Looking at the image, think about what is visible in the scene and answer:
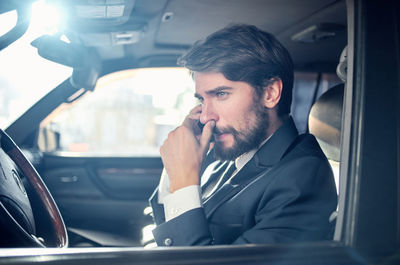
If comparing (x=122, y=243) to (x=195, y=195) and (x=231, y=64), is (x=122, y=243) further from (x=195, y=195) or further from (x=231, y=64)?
(x=231, y=64)

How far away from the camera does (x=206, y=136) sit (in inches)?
57.1

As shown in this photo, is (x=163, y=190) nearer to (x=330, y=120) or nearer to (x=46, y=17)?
(x=330, y=120)

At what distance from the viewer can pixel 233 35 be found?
5.19 ft

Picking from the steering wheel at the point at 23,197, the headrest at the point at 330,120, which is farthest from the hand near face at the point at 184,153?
the headrest at the point at 330,120

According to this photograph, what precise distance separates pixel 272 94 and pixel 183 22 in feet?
2.36

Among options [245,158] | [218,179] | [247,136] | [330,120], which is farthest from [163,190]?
[330,120]

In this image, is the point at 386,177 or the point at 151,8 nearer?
the point at 386,177

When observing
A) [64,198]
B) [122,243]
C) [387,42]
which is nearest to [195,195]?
[387,42]

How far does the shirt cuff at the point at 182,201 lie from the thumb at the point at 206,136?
206 millimetres

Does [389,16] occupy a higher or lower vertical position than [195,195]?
higher

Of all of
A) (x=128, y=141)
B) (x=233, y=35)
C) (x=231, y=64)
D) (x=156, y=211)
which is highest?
(x=233, y=35)

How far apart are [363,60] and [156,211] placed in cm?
123

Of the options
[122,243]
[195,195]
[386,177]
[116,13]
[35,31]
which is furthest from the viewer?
[122,243]

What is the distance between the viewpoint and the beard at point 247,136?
1.49 meters
